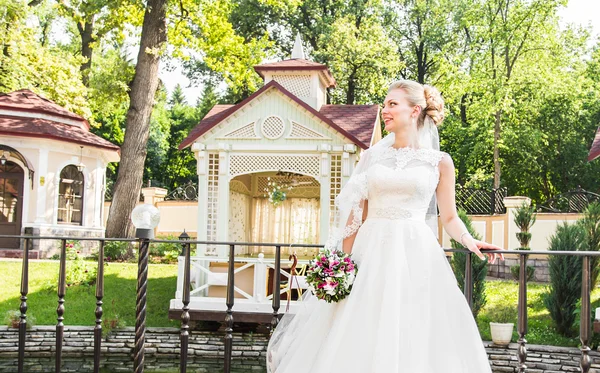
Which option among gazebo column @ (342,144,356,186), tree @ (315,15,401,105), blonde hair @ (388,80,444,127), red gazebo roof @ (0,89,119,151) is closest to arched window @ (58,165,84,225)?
red gazebo roof @ (0,89,119,151)

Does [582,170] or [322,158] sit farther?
[582,170]

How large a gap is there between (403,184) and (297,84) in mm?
10616

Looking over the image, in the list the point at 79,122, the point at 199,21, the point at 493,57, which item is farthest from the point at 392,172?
the point at 493,57

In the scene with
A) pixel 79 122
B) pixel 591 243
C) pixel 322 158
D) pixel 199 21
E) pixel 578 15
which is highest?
pixel 578 15

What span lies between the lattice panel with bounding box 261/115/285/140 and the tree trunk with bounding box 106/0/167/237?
4.57 metres

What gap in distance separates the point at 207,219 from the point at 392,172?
912 cm

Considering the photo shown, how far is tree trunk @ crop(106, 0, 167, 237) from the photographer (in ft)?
50.2

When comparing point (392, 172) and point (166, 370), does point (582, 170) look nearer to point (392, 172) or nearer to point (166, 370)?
point (166, 370)

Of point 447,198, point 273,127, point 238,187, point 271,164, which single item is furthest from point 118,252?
point 447,198

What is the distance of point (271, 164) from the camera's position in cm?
1209

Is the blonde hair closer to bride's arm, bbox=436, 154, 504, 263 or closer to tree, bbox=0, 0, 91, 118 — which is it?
bride's arm, bbox=436, 154, 504, 263

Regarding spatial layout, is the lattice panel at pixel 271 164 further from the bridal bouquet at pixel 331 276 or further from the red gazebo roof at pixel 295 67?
the bridal bouquet at pixel 331 276

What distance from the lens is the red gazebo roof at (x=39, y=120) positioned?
51.8 ft

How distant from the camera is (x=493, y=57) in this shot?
21.0 metres
